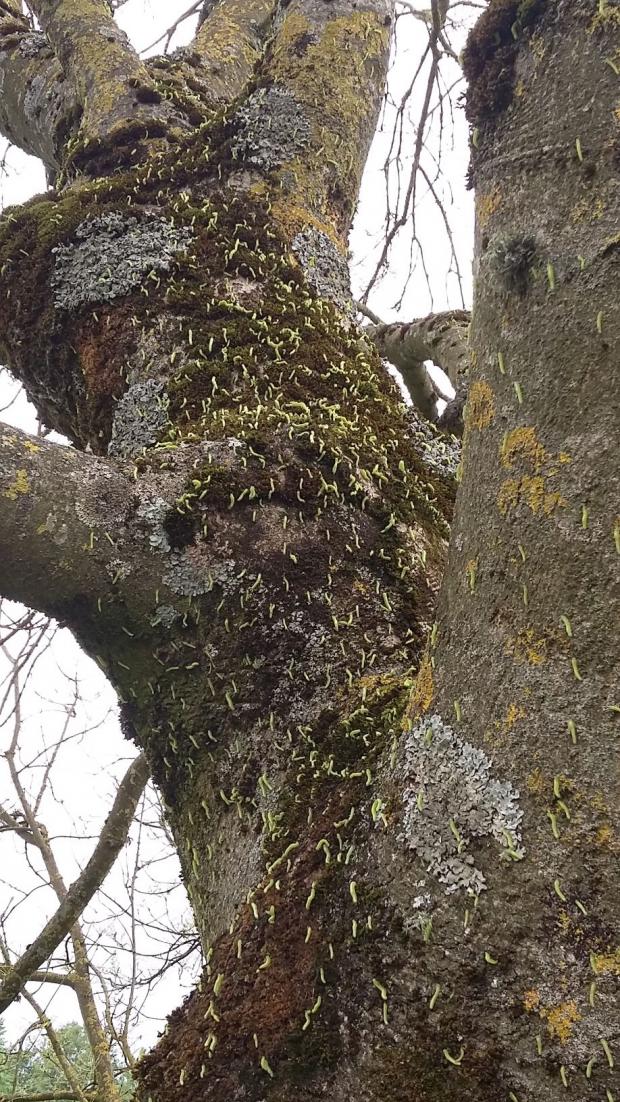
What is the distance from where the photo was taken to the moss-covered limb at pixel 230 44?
336cm

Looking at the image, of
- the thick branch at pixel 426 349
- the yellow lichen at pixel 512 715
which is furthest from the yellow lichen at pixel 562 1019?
the thick branch at pixel 426 349

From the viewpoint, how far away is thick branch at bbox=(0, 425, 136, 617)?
1.47 m

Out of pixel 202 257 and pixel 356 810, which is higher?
pixel 202 257

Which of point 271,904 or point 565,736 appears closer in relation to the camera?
point 565,736

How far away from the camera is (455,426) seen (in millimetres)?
2250

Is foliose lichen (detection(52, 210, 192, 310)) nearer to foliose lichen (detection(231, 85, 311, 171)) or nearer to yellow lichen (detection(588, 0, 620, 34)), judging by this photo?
foliose lichen (detection(231, 85, 311, 171))

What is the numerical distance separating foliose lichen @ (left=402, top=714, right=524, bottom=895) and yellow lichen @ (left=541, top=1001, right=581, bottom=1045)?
0.44ft

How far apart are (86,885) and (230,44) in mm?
3343

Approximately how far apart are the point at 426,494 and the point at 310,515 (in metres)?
0.35

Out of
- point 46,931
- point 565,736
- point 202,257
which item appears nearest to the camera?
point 565,736

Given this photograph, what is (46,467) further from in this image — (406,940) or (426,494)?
(406,940)

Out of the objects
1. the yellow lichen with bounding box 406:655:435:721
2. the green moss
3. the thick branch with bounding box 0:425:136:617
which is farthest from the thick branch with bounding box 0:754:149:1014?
the green moss

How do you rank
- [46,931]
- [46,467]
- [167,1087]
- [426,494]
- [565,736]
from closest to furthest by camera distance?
[565,736] → [167,1087] → [46,467] → [426,494] → [46,931]

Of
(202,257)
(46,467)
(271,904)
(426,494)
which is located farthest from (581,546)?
(202,257)
